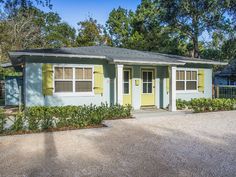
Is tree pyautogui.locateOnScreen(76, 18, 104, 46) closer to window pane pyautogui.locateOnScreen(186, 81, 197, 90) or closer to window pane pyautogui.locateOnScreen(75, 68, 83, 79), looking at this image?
window pane pyautogui.locateOnScreen(186, 81, 197, 90)

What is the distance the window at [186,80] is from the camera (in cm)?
1558

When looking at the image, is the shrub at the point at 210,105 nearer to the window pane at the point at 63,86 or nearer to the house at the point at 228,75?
the window pane at the point at 63,86

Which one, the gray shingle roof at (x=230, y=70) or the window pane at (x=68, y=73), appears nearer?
the window pane at (x=68, y=73)

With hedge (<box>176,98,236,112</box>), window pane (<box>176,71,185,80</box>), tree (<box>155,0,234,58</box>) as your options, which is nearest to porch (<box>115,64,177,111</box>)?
window pane (<box>176,71,185,80</box>)

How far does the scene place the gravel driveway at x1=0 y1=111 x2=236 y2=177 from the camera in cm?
497

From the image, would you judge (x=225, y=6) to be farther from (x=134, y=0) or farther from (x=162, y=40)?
(x=134, y=0)

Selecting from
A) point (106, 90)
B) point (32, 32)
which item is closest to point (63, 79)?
point (106, 90)

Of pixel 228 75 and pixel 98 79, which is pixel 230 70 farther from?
pixel 98 79

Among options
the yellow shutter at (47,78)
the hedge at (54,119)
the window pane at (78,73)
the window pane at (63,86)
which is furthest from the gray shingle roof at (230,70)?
the hedge at (54,119)

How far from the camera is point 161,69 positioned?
15.2 metres

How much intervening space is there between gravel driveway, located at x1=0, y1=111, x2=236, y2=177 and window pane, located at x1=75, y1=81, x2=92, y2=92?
3.95 metres

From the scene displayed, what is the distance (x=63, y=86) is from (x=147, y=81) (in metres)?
4.74

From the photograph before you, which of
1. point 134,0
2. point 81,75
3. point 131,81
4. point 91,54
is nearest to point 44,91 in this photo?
point 81,75

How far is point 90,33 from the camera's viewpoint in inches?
1315
